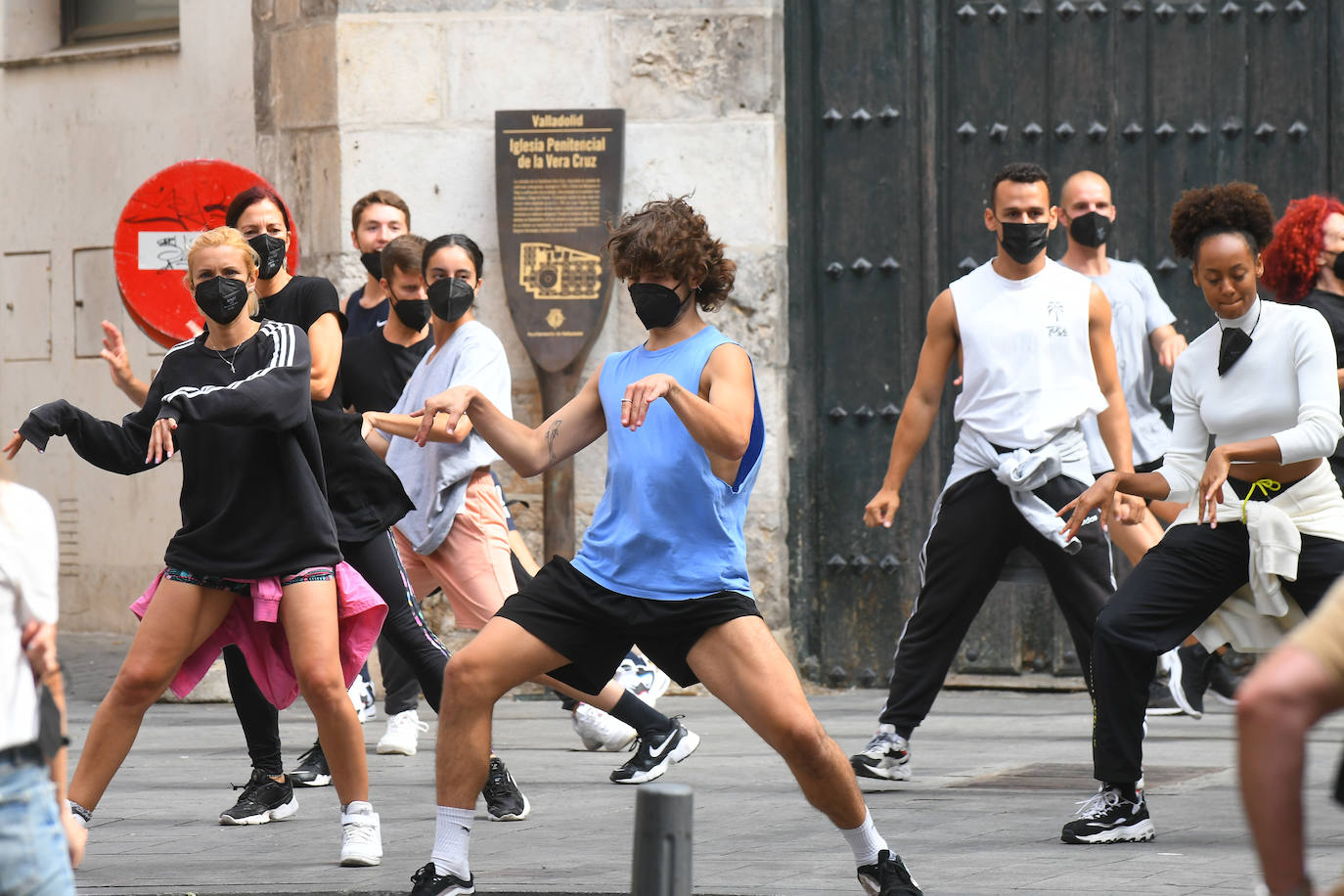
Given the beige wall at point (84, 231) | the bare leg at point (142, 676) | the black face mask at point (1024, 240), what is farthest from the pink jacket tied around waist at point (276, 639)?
Answer: the beige wall at point (84, 231)

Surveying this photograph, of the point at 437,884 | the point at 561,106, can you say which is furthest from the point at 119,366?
the point at 561,106

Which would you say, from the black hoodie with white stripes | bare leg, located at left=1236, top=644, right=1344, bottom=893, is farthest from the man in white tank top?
bare leg, located at left=1236, top=644, right=1344, bottom=893

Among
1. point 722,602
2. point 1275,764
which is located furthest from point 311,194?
point 1275,764

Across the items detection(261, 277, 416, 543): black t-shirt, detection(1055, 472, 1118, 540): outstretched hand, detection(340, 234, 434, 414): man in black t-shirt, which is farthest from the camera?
detection(340, 234, 434, 414): man in black t-shirt

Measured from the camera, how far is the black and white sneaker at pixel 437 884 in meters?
4.59

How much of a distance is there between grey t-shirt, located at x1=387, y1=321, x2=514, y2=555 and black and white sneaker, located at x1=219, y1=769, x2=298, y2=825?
3.69 ft

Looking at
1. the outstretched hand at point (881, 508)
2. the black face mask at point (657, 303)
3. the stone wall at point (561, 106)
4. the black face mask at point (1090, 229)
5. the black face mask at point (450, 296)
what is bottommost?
the outstretched hand at point (881, 508)

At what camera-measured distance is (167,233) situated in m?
8.10

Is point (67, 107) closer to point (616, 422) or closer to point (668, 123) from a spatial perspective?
point (668, 123)

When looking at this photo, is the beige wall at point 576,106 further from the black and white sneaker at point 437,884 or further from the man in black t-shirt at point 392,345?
the black and white sneaker at point 437,884

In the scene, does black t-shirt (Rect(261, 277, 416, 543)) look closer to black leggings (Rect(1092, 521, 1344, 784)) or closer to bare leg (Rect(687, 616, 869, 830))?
bare leg (Rect(687, 616, 869, 830))

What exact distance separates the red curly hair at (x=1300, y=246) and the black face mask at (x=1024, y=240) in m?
0.88

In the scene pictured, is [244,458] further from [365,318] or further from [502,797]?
[365,318]

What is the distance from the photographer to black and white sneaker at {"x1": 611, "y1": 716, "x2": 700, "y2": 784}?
665 cm
